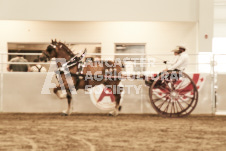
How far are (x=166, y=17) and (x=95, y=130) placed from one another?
7775 millimetres

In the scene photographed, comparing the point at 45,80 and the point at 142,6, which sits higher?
the point at 142,6

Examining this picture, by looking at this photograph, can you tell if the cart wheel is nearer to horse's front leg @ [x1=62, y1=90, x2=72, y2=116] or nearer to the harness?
the harness

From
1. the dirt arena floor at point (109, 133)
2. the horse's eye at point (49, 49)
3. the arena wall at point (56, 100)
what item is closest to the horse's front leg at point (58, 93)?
the dirt arena floor at point (109, 133)

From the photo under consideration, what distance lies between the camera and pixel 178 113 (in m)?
10.4

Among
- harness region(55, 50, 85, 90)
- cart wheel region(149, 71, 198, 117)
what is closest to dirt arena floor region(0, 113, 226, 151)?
cart wheel region(149, 71, 198, 117)

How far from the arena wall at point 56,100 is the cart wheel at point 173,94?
426 millimetres

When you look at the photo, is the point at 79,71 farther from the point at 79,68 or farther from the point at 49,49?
the point at 49,49

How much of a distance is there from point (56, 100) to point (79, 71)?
116cm

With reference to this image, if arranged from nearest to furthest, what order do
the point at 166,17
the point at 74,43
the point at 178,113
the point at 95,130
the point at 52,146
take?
the point at 52,146
the point at 95,130
the point at 178,113
the point at 166,17
the point at 74,43

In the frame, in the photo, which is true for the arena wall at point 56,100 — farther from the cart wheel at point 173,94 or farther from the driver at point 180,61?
the driver at point 180,61

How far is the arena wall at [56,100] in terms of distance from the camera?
1144 cm

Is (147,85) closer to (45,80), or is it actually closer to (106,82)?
(106,82)

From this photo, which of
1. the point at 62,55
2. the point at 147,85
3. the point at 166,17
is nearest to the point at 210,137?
the point at 147,85

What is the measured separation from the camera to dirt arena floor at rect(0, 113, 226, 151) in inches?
253
